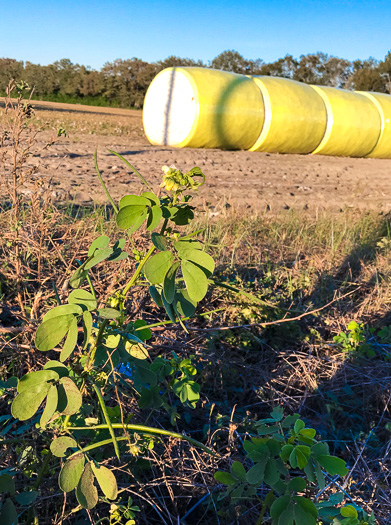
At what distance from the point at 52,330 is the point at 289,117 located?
35.8ft

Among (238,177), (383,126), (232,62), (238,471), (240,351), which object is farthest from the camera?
(232,62)

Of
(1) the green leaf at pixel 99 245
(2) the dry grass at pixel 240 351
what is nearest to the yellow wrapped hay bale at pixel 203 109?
(2) the dry grass at pixel 240 351

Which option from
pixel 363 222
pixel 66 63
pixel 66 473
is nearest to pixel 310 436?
pixel 66 473

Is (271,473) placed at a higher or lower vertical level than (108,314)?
lower

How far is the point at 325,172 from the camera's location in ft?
30.1

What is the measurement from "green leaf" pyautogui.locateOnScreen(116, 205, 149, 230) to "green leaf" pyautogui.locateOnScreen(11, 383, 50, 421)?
1.25 ft

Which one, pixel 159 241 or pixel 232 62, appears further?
pixel 232 62

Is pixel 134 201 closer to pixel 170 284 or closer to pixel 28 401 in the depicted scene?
pixel 170 284

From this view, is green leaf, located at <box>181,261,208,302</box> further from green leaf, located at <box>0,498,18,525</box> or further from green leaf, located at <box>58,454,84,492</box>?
green leaf, located at <box>0,498,18,525</box>

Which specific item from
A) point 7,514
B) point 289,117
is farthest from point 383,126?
point 7,514

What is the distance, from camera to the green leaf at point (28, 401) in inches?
37.0

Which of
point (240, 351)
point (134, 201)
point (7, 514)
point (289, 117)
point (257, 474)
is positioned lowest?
point (240, 351)

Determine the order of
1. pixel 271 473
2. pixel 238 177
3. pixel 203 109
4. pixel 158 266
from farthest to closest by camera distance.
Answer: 1. pixel 203 109
2. pixel 238 177
3. pixel 271 473
4. pixel 158 266

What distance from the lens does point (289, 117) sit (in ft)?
36.0
